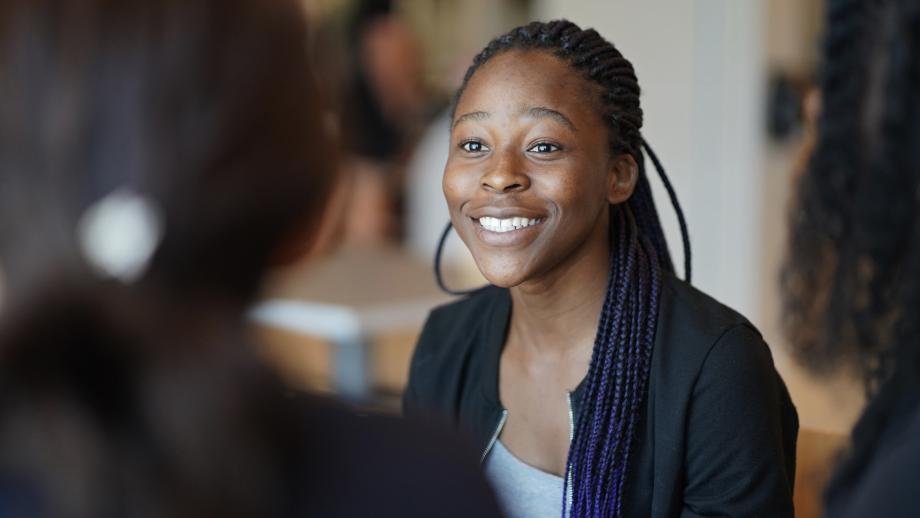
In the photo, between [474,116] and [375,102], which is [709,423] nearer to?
[474,116]

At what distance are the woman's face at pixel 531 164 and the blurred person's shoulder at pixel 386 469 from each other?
1.73 ft

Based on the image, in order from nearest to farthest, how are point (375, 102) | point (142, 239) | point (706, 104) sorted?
point (142, 239) → point (706, 104) → point (375, 102)

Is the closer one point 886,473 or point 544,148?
point 886,473

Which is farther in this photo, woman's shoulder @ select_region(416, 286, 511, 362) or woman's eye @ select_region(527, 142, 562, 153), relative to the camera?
woman's shoulder @ select_region(416, 286, 511, 362)

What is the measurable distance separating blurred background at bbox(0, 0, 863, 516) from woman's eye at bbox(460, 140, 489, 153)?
0.43 meters

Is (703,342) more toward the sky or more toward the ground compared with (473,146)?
more toward the ground

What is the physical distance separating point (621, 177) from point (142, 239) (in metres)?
0.85

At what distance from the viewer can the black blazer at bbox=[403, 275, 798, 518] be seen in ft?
4.15

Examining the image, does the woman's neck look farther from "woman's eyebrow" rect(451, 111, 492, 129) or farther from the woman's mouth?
"woman's eyebrow" rect(451, 111, 492, 129)

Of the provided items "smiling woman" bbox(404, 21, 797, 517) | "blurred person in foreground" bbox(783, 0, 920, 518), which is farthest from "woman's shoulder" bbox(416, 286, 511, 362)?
"blurred person in foreground" bbox(783, 0, 920, 518)

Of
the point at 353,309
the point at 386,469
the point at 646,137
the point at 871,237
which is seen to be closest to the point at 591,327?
the point at 871,237

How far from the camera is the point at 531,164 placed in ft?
4.47

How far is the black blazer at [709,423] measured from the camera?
4.15 ft

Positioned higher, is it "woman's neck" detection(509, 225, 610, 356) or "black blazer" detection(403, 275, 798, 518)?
"woman's neck" detection(509, 225, 610, 356)
